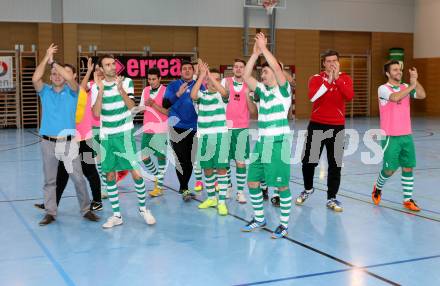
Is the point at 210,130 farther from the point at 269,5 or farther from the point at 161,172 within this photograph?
the point at 269,5

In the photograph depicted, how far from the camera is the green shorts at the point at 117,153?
628cm

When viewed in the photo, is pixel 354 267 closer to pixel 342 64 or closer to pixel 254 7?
pixel 254 7

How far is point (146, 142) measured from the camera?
8180 mm

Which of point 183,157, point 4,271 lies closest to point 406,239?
point 183,157

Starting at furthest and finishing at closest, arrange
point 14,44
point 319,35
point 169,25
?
point 319,35 < point 169,25 < point 14,44

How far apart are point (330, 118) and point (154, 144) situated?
103 inches

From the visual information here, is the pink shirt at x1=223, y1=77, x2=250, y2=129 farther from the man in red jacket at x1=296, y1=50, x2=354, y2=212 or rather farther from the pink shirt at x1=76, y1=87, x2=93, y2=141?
the pink shirt at x1=76, y1=87, x2=93, y2=141

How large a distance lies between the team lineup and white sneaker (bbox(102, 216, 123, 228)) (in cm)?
1

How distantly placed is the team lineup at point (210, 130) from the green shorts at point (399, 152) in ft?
0.04

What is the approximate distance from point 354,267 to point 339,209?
91.1 inches

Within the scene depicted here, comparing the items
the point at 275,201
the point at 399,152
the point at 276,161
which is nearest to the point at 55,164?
the point at 276,161

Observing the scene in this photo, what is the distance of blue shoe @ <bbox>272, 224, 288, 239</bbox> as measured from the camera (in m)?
5.87

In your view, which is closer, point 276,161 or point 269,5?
point 276,161

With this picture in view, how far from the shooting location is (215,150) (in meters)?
7.12
